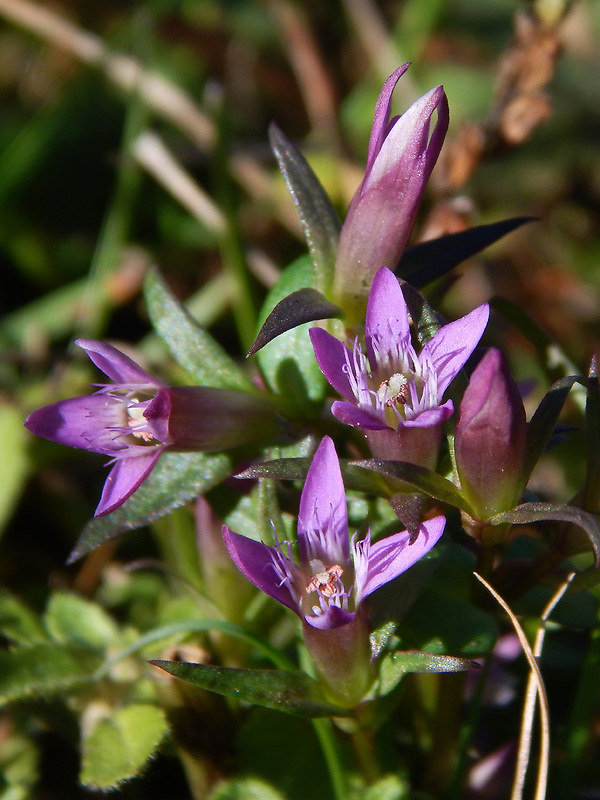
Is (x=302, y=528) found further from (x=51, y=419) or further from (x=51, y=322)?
(x=51, y=322)

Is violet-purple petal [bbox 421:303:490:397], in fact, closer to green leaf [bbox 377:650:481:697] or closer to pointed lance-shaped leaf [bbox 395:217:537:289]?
pointed lance-shaped leaf [bbox 395:217:537:289]

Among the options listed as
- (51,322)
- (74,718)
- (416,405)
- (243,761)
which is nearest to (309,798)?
(243,761)

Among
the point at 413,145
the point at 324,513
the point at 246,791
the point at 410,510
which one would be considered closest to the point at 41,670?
the point at 246,791

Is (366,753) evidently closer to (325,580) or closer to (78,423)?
(325,580)

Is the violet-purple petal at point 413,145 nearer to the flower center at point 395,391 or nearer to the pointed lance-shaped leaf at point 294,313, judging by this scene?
the pointed lance-shaped leaf at point 294,313

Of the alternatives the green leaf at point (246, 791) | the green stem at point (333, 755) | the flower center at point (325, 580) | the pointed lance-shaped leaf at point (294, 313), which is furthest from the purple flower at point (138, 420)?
the green leaf at point (246, 791)
